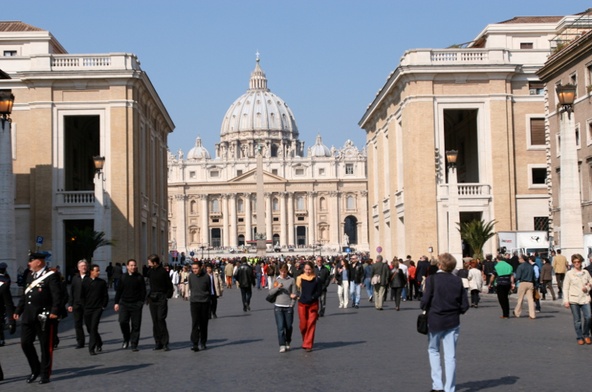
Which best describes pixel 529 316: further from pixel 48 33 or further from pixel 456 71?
pixel 48 33

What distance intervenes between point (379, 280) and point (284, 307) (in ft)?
36.5

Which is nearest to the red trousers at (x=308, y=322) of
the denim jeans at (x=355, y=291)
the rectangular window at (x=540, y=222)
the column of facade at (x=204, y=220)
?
the denim jeans at (x=355, y=291)

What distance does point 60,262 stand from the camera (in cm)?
4647

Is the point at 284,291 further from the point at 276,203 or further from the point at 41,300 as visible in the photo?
the point at 276,203

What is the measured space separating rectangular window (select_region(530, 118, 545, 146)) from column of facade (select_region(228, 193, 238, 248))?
353 ft

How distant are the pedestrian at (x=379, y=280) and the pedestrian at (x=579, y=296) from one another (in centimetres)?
1075

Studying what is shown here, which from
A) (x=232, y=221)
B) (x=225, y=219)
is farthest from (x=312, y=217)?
(x=225, y=219)

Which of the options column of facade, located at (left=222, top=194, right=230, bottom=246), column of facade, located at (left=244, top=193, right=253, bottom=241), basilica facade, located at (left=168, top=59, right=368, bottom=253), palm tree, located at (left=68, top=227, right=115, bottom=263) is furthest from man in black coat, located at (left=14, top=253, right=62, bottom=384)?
column of facade, located at (left=222, top=194, right=230, bottom=246)

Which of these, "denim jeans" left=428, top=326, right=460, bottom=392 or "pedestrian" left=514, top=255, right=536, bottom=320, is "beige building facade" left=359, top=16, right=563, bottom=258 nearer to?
"pedestrian" left=514, top=255, right=536, bottom=320

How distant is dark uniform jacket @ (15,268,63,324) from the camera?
12562mm

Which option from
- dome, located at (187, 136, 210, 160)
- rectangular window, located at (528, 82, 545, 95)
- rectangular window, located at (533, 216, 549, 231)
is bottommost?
rectangular window, located at (533, 216, 549, 231)

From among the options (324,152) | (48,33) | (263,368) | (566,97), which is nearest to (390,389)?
(263,368)

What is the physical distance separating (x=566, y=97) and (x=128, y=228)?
26489mm

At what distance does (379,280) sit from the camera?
26766 mm
